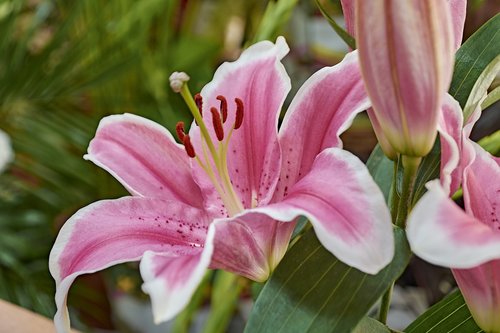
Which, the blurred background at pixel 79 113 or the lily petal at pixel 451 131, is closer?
the lily petal at pixel 451 131

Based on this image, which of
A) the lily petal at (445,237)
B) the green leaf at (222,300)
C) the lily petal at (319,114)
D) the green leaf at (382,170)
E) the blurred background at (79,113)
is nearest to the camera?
the lily petal at (445,237)

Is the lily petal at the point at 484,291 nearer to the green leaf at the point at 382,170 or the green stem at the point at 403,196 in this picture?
the green stem at the point at 403,196

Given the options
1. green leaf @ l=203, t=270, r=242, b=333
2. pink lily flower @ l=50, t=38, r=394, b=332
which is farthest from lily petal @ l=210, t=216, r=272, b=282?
green leaf @ l=203, t=270, r=242, b=333

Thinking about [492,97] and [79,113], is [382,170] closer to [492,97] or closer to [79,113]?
[492,97]

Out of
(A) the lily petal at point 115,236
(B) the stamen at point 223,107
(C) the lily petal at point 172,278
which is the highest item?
(B) the stamen at point 223,107

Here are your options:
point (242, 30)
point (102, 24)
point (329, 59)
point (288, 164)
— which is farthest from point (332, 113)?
point (242, 30)

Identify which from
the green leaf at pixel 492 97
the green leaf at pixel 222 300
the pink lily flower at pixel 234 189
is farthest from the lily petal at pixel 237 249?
the green leaf at pixel 222 300

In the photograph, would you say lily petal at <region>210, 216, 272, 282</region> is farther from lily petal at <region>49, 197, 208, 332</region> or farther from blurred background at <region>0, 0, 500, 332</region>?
blurred background at <region>0, 0, 500, 332</region>
